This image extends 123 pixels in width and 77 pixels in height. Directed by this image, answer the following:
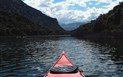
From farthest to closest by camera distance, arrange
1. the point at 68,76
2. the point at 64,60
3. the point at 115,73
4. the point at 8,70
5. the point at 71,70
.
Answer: the point at 8,70 → the point at 115,73 → the point at 64,60 → the point at 71,70 → the point at 68,76

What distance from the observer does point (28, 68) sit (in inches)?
1785

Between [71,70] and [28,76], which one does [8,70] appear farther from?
[71,70]

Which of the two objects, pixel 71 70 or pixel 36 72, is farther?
pixel 36 72

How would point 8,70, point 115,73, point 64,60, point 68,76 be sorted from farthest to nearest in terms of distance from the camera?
point 8,70, point 115,73, point 64,60, point 68,76

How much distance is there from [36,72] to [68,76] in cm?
1415

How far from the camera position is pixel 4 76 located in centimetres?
3806

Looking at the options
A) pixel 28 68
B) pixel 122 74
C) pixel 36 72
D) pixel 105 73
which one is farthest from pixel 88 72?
pixel 28 68

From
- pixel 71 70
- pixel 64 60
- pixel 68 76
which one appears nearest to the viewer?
pixel 68 76

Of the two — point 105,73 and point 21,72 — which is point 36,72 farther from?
point 105,73

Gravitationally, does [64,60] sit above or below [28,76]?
above

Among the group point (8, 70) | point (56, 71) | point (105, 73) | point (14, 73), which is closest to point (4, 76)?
point (14, 73)

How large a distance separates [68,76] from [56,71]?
6.80ft

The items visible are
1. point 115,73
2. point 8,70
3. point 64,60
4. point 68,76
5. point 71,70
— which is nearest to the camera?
point 68,76

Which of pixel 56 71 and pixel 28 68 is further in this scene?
pixel 28 68
